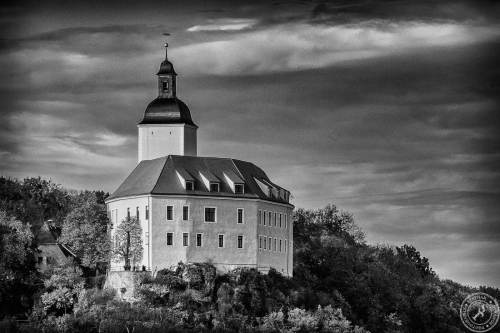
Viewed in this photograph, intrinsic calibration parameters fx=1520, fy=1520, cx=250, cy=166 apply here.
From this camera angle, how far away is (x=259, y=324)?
11500 cm

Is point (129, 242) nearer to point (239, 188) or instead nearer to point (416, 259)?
point (239, 188)

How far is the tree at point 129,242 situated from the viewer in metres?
117

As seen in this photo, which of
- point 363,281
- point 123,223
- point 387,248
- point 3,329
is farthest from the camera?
point 387,248

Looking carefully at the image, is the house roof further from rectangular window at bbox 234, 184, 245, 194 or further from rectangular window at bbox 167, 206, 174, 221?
rectangular window at bbox 167, 206, 174, 221

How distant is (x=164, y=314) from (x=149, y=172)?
578 inches

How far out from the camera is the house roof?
118 metres

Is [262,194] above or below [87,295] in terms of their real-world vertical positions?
above

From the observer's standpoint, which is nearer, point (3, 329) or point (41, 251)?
point (3, 329)

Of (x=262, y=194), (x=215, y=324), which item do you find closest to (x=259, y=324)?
(x=215, y=324)

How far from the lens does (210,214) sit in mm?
118375

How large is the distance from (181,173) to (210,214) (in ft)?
13.6

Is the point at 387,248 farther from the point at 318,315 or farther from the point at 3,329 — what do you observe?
the point at 3,329

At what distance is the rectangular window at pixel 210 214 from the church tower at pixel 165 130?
799 centimetres

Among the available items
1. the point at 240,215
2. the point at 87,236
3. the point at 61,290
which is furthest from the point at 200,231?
the point at 61,290
